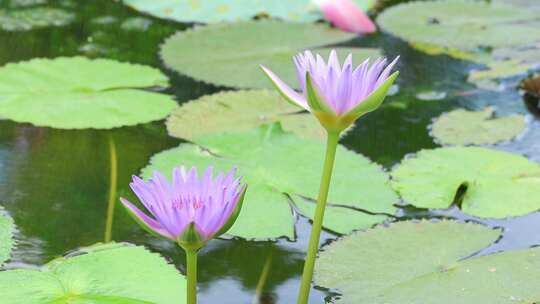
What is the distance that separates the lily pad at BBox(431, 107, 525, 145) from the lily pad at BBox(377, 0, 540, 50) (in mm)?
532

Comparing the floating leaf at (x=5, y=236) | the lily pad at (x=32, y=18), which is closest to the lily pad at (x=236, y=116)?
the floating leaf at (x=5, y=236)

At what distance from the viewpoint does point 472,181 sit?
1.84 m

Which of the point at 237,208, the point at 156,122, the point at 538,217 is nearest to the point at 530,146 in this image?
the point at 538,217

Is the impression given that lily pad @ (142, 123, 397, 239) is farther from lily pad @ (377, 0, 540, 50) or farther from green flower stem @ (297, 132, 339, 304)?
lily pad @ (377, 0, 540, 50)

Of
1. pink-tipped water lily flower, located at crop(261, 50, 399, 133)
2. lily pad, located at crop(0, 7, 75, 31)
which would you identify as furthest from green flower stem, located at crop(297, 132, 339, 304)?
lily pad, located at crop(0, 7, 75, 31)

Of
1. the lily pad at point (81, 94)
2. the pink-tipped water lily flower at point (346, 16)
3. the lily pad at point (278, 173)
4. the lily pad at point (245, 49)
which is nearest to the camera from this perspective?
the lily pad at point (278, 173)

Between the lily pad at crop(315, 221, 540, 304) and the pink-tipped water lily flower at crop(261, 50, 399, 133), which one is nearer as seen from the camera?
the pink-tipped water lily flower at crop(261, 50, 399, 133)

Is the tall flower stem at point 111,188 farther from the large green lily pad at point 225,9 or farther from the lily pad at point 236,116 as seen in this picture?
the large green lily pad at point 225,9

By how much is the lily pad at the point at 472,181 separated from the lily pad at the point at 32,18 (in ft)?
4.37

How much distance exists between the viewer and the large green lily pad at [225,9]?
286 cm

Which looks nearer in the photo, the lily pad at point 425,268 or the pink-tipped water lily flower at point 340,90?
the pink-tipped water lily flower at point 340,90

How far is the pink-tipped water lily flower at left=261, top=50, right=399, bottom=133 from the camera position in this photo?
1149 mm

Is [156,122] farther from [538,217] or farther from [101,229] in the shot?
[538,217]

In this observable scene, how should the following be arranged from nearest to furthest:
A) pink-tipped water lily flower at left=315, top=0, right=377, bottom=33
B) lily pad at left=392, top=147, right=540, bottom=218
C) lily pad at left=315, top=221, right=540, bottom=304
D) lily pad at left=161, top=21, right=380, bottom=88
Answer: lily pad at left=315, top=221, right=540, bottom=304 < lily pad at left=392, top=147, right=540, bottom=218 < lily pad at left=161, top=21, right=380, bottom=88 < pink-tipped water lily flower at left=315, top=0, right=377, bottom=33
